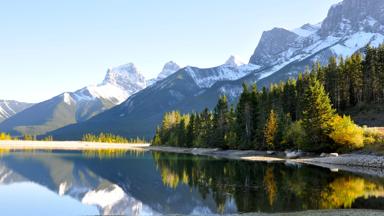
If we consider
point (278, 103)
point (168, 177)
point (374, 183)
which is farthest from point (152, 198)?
point (278, 103)

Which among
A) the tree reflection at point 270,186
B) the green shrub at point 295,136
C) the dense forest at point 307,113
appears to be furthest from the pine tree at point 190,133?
the tree reflection at point 270,186

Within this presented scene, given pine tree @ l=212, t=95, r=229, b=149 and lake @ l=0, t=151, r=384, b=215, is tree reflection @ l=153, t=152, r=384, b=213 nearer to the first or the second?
lake @ l=0, t=151, r=384, b=215

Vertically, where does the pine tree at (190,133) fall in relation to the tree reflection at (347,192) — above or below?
above

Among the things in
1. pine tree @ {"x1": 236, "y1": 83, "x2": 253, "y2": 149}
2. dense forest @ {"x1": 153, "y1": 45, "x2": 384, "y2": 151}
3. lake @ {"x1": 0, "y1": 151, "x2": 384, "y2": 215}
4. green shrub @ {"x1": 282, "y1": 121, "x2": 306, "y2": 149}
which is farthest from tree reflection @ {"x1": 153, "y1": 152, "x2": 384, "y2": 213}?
pine tree @ {"x1": 236, "y1": 83, "x2": 253, "y2": 149}

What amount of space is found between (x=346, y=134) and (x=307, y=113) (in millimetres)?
12708

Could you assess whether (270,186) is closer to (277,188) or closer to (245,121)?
(277,188)

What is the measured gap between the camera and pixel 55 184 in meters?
63.3

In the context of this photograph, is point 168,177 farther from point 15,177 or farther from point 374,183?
point 374,183

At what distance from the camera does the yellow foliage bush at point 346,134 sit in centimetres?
8869

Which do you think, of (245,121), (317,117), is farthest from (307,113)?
(245,121)

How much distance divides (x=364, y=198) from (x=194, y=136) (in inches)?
5535

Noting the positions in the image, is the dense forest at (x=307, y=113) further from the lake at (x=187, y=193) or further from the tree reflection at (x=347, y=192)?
the tree reflection at (x=347, y=192)

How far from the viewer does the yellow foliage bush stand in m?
88.7

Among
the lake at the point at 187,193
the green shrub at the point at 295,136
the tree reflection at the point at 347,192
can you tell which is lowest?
the lake at the point at 187,193
